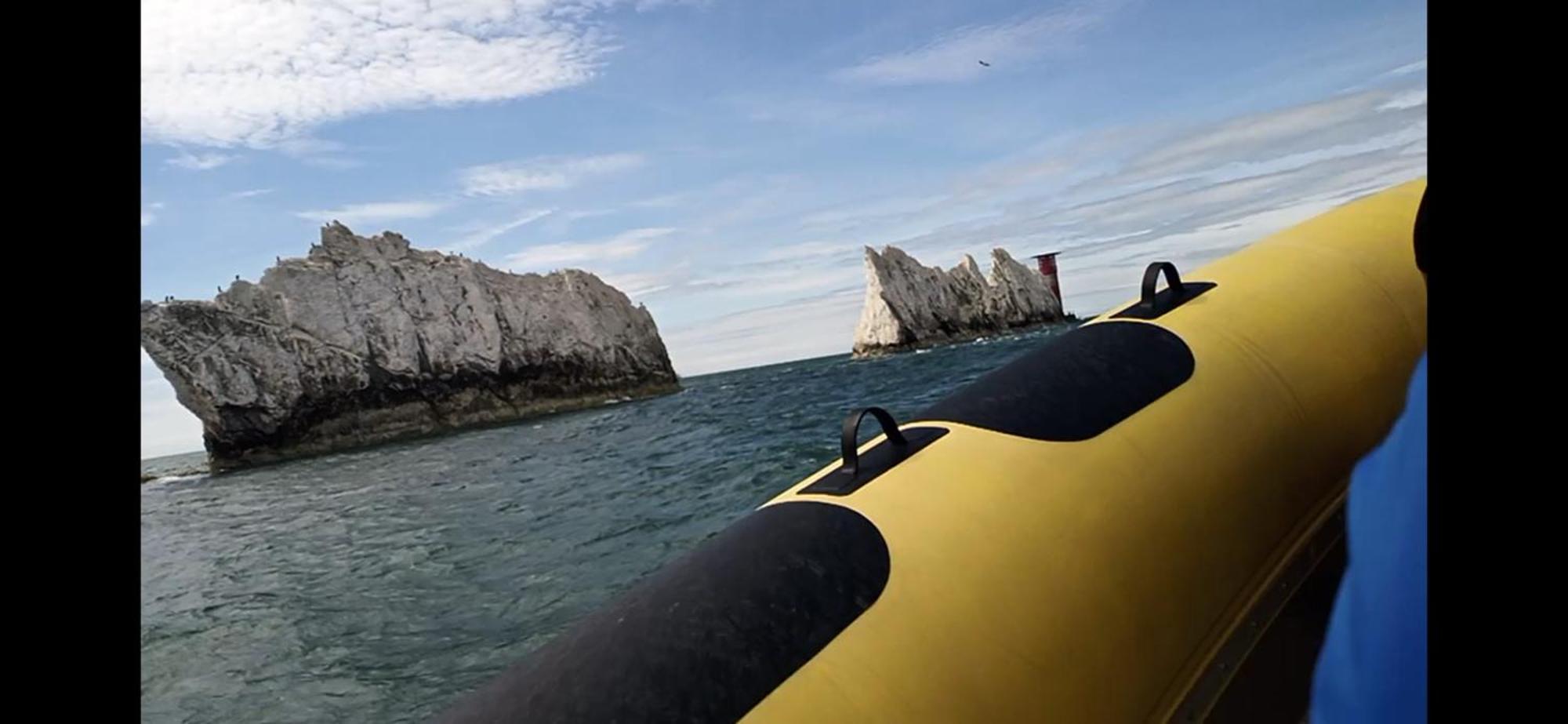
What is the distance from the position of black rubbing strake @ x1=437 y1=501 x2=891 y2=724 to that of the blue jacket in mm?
795

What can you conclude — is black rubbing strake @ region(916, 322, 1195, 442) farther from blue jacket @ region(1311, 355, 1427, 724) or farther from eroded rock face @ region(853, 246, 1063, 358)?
eroded rock face @ region(853, 246, 1063, 358)

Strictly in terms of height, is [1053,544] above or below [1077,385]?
below

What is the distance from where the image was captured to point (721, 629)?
1.44 meters

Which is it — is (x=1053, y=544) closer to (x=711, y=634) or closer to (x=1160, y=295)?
(x=711, y=634)

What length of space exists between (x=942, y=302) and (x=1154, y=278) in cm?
6113

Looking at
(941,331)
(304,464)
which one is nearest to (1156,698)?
(304,464)

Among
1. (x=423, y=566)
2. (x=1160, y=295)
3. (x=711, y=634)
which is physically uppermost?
(x=1160, y=295)

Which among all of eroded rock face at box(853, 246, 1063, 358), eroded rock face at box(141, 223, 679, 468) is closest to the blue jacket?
eroded rock face at box(141, 223, 679, 468)

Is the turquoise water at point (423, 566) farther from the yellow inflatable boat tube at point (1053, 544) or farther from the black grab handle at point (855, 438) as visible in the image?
the black grab handle at point (855, 438)

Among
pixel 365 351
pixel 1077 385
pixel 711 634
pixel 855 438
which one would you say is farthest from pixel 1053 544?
pixel 365 351

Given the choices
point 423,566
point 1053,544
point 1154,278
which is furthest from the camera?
point 423,566

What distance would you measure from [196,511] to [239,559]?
9957mm

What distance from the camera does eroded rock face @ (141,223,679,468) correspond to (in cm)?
3356

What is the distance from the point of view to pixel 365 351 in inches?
1432
